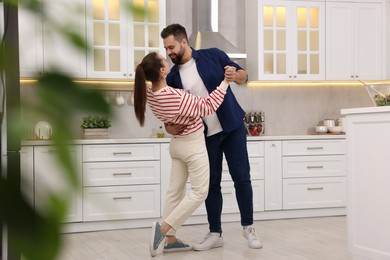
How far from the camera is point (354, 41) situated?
6.07m

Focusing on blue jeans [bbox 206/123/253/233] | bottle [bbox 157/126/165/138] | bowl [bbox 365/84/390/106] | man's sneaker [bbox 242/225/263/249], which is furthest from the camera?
bottle [bbox 157/126/165/138]

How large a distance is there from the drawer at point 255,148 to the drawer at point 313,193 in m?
0.34

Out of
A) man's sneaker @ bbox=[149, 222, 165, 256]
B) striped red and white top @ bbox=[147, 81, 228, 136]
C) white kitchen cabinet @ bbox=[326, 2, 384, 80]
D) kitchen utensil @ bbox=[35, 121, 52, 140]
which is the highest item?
white kitchen cabinet @ bbox=[326, 2, 384, 80]

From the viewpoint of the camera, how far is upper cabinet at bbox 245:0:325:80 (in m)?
5.84

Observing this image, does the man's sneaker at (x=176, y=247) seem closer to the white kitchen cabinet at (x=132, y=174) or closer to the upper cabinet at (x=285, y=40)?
the white kitchen cabinet at (x=132, y=174)

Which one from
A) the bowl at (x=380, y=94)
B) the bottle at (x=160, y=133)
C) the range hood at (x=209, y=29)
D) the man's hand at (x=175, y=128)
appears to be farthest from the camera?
the range hood at (x=209, y=29)

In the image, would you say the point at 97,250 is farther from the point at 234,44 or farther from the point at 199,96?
the point at 234,44

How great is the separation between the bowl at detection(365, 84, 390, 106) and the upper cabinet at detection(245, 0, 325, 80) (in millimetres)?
2244

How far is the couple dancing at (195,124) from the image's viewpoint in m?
3.64

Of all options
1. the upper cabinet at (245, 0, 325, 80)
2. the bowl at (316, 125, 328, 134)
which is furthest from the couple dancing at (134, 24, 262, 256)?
the bowl at (316, 125, 328, 134)

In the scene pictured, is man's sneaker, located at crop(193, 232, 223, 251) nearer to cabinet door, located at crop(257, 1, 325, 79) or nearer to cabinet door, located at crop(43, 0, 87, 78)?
cabinet door, located at crop(257, 1, 325, 79)

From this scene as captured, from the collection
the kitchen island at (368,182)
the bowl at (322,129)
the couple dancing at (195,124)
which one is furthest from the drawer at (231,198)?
the kitchen island at (368,182)

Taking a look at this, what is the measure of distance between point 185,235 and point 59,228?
4.68 m

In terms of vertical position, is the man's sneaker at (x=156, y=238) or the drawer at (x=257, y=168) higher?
the drawer at (x=257, y=168)
